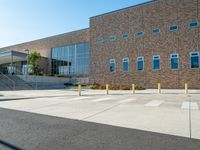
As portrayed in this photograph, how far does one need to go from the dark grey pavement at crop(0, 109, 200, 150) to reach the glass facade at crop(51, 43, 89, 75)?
1486 inches

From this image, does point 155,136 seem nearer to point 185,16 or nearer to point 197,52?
point 197,52

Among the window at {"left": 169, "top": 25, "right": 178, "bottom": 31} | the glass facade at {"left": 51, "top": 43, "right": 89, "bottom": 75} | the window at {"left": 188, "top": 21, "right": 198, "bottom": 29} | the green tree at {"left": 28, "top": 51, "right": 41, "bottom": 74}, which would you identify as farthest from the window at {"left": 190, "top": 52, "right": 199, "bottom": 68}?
the green tree at {"left": 28, "top": 51, "right": 41, "bottom": 74}

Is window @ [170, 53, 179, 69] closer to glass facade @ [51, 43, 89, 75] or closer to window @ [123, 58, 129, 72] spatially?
window @ [123, 58, 129, 72]

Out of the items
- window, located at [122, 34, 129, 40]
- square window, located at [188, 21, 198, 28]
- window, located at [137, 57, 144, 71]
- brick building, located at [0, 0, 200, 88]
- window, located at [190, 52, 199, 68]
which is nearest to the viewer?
window, located at [190, 52, 199, 68]

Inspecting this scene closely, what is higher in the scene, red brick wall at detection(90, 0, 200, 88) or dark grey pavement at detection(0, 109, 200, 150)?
red brick wall at detection(90, 0, 200, 88)

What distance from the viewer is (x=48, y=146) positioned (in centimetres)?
409

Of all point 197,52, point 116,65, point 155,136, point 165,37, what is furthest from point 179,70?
point 155,136

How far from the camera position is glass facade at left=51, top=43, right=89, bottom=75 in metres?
44.1

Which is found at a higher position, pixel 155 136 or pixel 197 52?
pixel 197 52

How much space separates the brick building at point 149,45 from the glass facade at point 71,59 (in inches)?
226

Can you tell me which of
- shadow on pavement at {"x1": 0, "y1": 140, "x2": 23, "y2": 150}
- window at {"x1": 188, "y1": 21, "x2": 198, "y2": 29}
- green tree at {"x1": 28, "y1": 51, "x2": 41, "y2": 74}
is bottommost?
shadow on pavement at {"x1": 0, "y1": 140, "x2": 23, "y2": 150}

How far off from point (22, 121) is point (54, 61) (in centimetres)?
4533

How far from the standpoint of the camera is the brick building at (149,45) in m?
28.0

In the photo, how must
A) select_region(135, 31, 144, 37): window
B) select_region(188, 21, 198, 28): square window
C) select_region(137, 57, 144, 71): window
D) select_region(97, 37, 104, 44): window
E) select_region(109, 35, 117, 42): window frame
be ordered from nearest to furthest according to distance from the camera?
select_region(188, 21, 198, 28): square window < select_region(137, 57, 144, 71): window < select_region(135, 31, 144, 37): window < select_region(109, 35, 117, 42): window frame < select_region(97, 37, 104, 44): window
